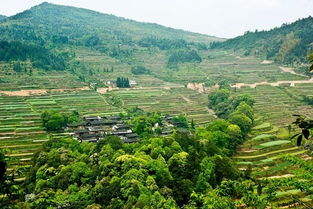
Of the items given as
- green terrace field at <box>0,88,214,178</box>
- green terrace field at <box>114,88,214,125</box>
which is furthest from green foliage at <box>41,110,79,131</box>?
green terrace field at <box>114,88,214,125</box>

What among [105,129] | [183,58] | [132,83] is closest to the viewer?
[105,129]

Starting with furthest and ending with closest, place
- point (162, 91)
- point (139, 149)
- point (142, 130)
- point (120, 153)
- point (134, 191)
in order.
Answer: point (162, 91) < point (142, 130) < point (139, 149) < point (120, 153) < point (134, 191)

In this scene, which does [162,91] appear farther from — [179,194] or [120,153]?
[179,194]

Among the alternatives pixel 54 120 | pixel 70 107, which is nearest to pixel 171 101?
pixel 70 107

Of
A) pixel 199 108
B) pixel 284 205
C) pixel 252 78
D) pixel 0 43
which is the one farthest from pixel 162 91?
pixel 284 205

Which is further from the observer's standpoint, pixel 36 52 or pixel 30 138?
pixel 36 52

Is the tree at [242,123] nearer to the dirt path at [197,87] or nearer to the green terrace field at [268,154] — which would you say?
the green terrace field at [268,154]

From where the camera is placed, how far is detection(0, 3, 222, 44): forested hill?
111438 millimetres

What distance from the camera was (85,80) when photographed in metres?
68.1

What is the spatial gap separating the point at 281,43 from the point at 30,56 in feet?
195

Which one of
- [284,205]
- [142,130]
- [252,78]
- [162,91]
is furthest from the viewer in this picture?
[252,78]

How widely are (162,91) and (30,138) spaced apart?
32.0m

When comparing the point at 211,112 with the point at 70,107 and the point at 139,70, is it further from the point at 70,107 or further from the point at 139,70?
the point at 139,70

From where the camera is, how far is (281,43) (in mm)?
88375
